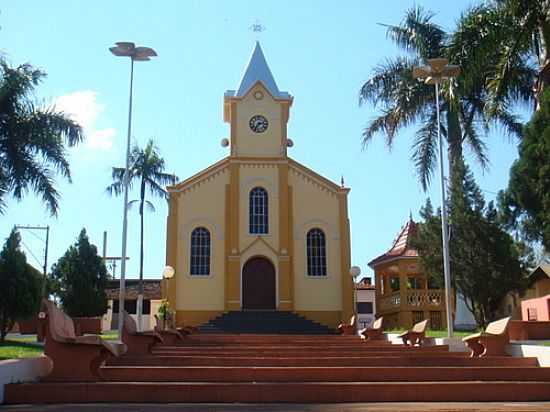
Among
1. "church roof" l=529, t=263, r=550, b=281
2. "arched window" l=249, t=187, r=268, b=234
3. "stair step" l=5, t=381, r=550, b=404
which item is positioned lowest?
"stair step" l=5, t=381, r=550, b=404

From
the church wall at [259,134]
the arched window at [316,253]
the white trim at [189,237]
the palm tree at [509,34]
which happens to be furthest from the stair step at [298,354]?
the church wall at [259,134]

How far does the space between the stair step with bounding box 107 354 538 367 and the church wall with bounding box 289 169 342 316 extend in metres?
17.0

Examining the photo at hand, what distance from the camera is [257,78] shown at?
3288cm

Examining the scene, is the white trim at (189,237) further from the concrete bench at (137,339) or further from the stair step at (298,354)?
the concrete bench at (137,339)

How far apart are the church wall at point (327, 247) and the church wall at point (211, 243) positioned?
11.1ft

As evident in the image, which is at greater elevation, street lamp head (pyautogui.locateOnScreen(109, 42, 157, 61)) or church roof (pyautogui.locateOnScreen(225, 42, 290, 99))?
church roof (pyautogui.locateOnScreen(225, 42, 290, 99))

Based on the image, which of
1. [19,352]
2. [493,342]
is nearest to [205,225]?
[19,352]

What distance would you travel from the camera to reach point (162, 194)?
35.4 m

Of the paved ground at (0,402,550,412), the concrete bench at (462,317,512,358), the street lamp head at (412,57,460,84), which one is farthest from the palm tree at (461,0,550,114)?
the paved ground at (0,402,550,412)

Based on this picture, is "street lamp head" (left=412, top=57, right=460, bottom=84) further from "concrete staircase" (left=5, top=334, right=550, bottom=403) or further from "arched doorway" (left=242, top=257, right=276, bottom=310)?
"arched doorway" (left=242, top=257, right=276, bottom=310)

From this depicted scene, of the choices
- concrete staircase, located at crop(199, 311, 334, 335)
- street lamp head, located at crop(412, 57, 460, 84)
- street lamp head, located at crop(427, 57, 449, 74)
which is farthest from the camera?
concrete staircase, located at crop(199, 311, 334, 335)

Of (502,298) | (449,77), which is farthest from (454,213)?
(449,77)

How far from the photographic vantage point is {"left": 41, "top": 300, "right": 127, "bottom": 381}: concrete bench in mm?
9578

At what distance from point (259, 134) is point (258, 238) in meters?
5.34
